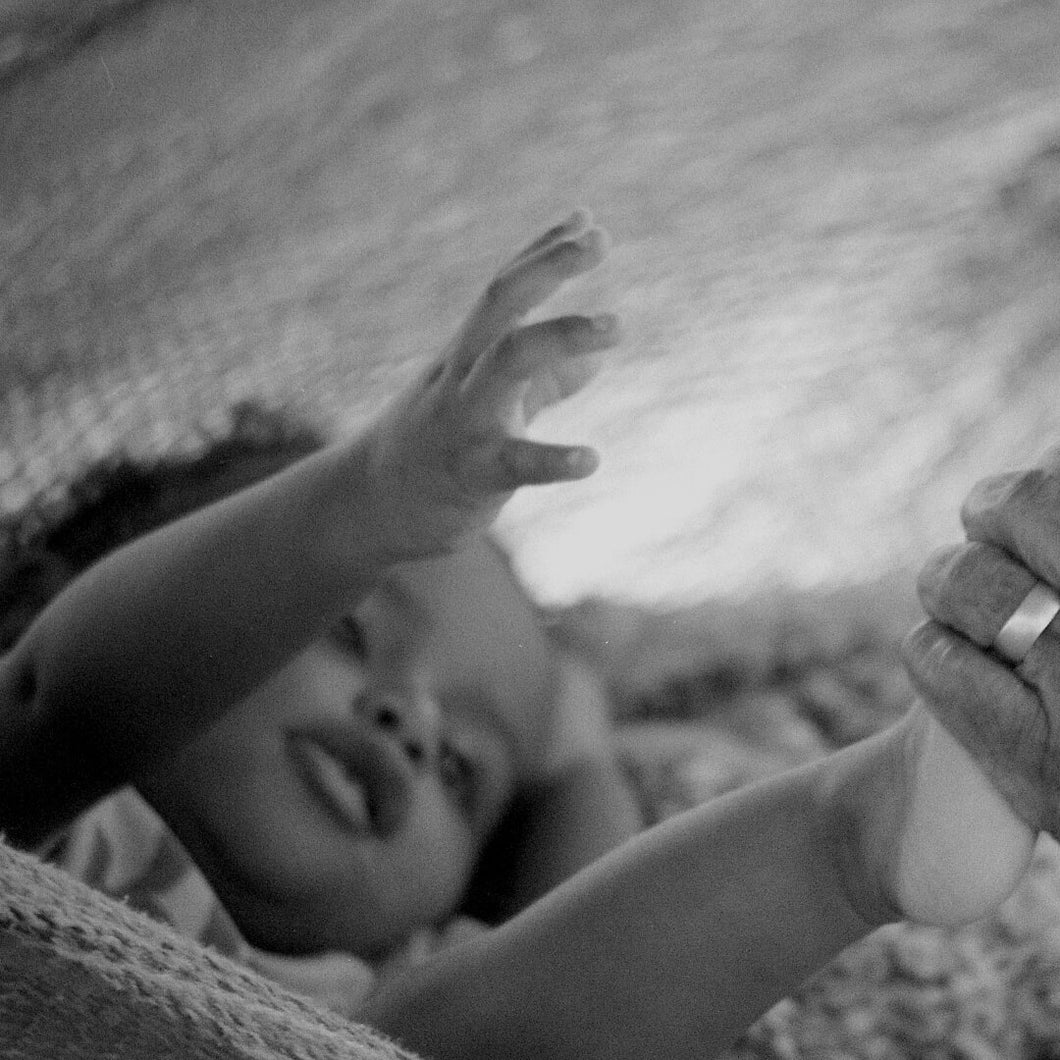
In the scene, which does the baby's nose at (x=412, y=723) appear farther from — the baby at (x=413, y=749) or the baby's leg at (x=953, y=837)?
the baby's leg at (x=953, y=837)

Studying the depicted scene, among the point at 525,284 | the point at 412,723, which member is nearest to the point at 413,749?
the point at 412,723

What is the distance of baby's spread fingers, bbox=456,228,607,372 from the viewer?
33 cm

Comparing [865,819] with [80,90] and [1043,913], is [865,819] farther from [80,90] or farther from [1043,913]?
[80,90]

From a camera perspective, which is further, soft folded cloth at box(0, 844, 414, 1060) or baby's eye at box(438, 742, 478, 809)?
baby's eye at box(438, 742, 478, 809)

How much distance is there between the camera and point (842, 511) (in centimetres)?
38

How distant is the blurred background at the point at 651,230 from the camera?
1.23 ft

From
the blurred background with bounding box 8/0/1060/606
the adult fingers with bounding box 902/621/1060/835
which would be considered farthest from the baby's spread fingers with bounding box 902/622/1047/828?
the blurred background with bounding box 8/0/1060/606

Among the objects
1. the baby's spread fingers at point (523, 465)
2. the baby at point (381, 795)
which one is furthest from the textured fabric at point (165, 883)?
the baby's spread fingers at point (523, 465)

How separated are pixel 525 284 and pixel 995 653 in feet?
0.42

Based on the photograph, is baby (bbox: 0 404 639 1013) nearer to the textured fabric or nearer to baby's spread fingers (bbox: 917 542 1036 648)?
the textured fabric

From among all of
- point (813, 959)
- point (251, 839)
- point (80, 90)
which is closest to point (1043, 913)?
point (813, 959)

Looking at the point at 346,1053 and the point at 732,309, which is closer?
the point at 346,1053

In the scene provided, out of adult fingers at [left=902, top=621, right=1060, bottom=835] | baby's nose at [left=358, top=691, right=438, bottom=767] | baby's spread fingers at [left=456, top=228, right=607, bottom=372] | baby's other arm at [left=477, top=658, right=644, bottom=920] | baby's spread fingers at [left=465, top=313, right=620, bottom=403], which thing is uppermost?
baby's spread fingers at [left=456, top=228, right=607, bottom=372]

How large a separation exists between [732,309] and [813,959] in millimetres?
152
